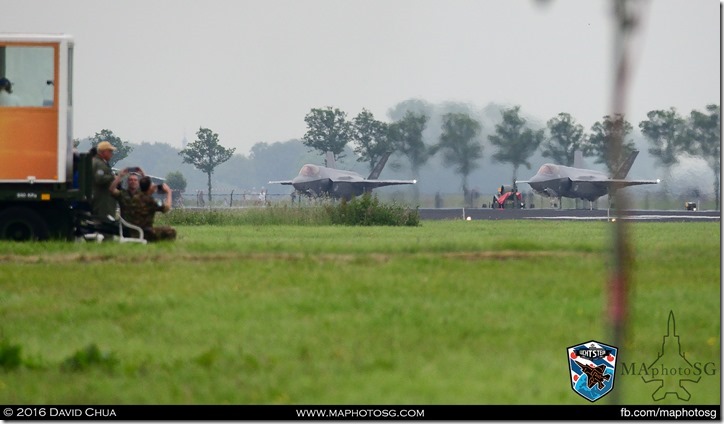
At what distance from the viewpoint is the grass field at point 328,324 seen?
10.4 metres

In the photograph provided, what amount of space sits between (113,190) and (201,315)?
927cm

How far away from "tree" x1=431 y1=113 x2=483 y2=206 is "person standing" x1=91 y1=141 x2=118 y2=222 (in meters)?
41.0

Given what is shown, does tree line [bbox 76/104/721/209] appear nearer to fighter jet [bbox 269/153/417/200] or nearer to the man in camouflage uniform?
fighter jet [bbox 269/153/417/200]

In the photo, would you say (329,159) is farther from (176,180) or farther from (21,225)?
(21,225)

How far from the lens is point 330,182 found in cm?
Answer: 9106

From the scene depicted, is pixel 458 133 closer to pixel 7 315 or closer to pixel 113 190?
pixel 113 190

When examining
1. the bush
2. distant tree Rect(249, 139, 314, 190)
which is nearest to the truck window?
the bush

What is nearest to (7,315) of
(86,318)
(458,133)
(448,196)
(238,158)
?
(86,318)

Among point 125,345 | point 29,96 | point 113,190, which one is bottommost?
point 125,345

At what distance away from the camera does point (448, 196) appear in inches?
3361

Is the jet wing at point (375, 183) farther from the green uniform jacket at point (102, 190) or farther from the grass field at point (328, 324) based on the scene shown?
the grass field at point (328, 324)

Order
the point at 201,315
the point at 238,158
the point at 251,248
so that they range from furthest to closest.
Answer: the point at 238,158 → the point at 251,248 → the point at 201,315

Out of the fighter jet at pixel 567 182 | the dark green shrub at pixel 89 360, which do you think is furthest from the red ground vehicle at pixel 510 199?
the dark green shrub at pixel 89 360

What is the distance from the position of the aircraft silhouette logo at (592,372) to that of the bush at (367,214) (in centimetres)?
3038
